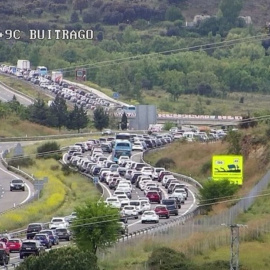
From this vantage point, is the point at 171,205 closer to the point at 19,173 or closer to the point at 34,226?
the point at 34,226

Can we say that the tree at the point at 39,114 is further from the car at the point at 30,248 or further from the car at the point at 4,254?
the car at the point at 4,254

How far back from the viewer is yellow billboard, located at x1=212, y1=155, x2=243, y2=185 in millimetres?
89375

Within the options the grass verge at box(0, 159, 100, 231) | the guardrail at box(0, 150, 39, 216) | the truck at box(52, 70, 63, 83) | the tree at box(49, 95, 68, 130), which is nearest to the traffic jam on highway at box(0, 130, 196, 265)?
the grass verge at box(0, 159, 100, 231)

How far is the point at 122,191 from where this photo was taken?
282ft

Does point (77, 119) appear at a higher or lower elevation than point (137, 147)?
higher

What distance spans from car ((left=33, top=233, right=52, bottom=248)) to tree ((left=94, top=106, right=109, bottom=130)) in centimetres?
8037

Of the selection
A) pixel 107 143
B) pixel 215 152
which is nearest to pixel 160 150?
pixel 107 143

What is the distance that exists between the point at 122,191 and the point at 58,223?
16.7 metres

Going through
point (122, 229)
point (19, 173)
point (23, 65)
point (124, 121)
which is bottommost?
point (122, 229)

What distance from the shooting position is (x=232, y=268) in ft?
171

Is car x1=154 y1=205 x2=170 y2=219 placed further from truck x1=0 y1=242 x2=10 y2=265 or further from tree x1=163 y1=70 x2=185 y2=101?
tree x1=163 y1=70 x2=185 y2=101

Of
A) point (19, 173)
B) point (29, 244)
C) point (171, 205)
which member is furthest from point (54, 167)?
point (29, 244)

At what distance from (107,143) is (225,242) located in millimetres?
58571

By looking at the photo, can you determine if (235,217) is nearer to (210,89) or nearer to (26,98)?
(26,98)
